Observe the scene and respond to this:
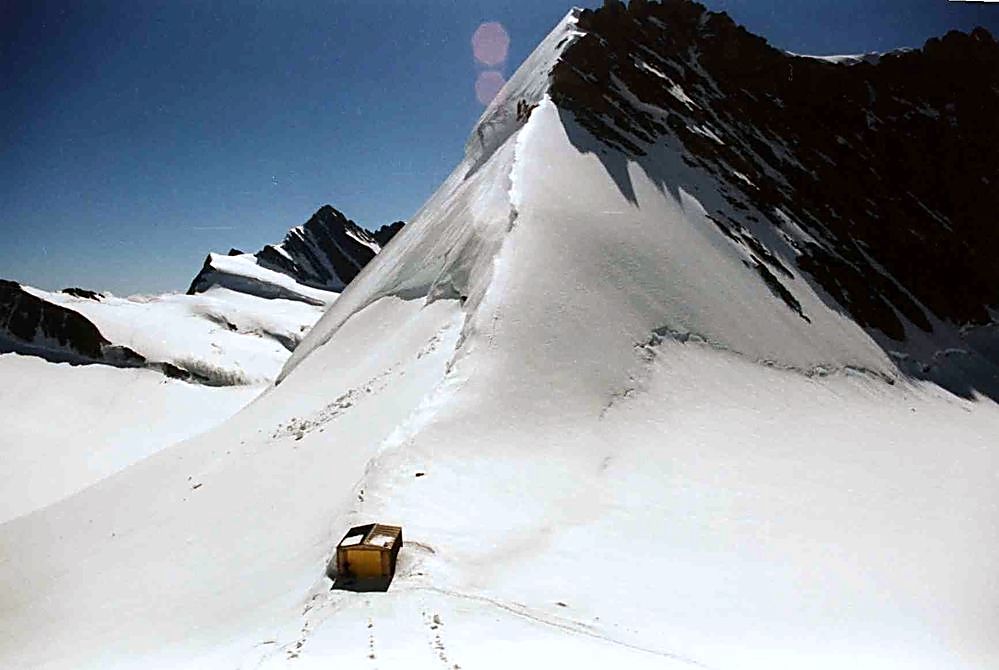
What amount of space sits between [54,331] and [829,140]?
8085 cm

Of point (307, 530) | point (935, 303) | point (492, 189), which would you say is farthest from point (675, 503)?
point (935, 303)

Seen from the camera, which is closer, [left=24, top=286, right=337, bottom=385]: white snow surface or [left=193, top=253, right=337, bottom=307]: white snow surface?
[left=24, top=286, right=337, bottom=385]: white snow surface

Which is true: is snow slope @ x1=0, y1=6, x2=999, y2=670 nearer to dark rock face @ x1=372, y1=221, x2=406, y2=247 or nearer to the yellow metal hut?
the yellow metal hut

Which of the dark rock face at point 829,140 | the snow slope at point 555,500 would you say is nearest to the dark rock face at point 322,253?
the dark rock face at point 829,140

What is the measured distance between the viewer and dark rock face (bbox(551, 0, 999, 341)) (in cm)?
3628

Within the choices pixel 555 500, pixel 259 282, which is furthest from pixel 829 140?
pixel 259 282

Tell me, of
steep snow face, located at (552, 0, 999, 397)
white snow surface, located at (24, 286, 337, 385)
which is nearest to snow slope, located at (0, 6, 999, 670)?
steep snow face, located at (552, 0, 999, 397)

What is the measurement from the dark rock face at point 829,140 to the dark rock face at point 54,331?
56653mm

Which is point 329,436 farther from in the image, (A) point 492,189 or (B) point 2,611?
(A) point 492,189

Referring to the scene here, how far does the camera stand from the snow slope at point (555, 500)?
344 inches

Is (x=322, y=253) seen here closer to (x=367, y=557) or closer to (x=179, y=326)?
(x=179, y=326)

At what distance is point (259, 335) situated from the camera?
87.1 meters

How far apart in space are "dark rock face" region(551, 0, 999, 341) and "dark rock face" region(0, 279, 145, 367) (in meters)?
56.7

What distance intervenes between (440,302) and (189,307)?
8089cm
